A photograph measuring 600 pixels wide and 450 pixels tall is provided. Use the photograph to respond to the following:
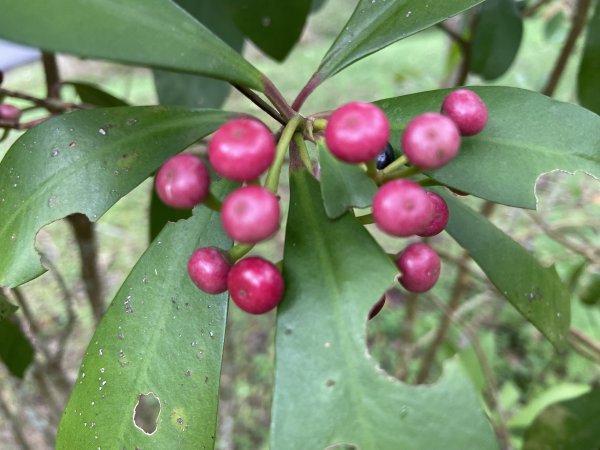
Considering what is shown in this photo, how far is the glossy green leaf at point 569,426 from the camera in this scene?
3.70 feet

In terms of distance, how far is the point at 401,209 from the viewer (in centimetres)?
51

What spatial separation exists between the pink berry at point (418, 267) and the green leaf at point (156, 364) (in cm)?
20

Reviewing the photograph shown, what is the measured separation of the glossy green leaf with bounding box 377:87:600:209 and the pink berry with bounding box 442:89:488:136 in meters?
0.05

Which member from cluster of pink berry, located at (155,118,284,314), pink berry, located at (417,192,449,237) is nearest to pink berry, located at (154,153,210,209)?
cluster of pink berry, located at (155,118,284,314)

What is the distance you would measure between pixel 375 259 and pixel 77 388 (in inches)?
14.4

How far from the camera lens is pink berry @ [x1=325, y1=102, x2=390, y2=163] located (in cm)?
53

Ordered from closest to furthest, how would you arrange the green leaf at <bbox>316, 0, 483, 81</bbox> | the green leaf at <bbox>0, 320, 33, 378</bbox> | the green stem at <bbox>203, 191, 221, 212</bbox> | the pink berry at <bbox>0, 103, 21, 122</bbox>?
the green stem at <bbox>203, 191, 221, 212</bbox> < the green leaf at <bbox>316, 0, 483, 81</bbox> < the pink berry at <bbox>0, 103, 21, 122</bbox> < the green leaf at <bbox>0, 320, 33, 378</bbox>

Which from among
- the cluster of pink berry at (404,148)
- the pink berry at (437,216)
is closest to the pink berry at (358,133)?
the cluster of pink berry at (404,148)

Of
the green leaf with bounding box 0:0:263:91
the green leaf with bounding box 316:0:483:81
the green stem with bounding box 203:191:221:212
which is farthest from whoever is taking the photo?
the green leaf with bounding box 316:0:483:81

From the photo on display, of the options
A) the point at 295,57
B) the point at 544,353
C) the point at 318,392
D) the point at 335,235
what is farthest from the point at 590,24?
the point at 295,57

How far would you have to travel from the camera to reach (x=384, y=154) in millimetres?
674

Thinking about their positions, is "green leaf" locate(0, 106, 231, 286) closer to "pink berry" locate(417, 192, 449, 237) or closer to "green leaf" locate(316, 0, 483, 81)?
"green leaf" locate(316, 0, 483, 81)

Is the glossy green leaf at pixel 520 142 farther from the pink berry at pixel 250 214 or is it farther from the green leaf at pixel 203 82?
the green leaf at pixel 203 82

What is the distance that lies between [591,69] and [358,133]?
0.68 m
